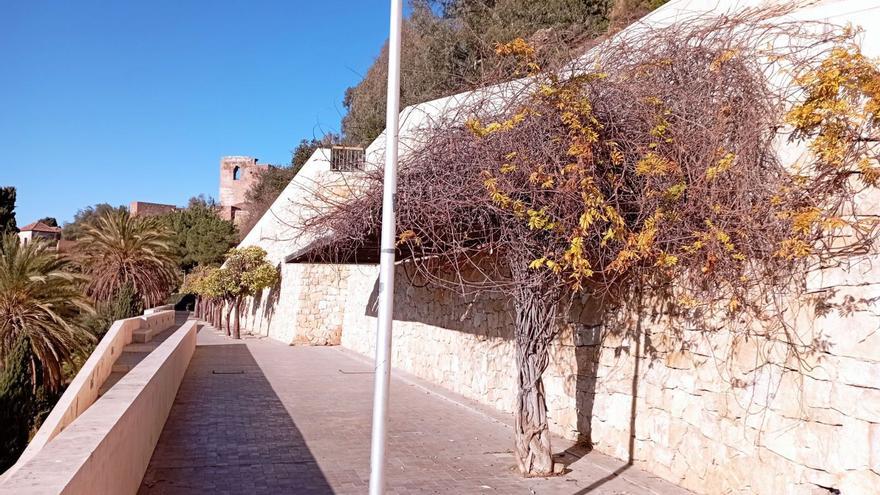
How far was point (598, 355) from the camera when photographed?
824cm

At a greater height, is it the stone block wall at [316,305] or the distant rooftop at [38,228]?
the distant rooftop at [38,228]

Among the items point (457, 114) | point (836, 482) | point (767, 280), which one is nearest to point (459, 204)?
point (457, 114)

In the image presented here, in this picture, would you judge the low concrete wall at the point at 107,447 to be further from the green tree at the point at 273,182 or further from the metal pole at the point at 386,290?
the green tree at the point at 273,182

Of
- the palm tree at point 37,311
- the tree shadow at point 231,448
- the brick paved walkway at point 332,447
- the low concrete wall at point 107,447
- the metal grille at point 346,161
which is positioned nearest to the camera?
the low concrete wall at point 107,447

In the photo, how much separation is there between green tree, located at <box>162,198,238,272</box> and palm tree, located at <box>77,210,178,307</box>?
65.5ft

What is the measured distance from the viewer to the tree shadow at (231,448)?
6.64 meters

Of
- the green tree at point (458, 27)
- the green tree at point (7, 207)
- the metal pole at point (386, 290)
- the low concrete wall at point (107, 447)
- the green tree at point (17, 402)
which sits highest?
the green tree at point (458, 27)

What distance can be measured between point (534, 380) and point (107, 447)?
390cm

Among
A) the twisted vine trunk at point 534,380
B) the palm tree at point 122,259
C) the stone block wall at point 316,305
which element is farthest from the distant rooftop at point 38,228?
the twisted vine trunk at point 534,380

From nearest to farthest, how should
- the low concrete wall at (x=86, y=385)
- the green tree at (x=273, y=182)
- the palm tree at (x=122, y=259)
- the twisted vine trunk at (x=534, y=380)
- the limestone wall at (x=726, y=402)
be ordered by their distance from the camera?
the limestone wall at (x=726, y=402), the twisted vine trunk at (x=534, y=380), the low concrete wall at (x=86, y=385), the palm tree at (x=122, y=259), the green tree at (x=273, y=182)

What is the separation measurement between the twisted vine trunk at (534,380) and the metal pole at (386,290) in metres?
2.47

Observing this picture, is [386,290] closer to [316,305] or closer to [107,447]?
[107,447]

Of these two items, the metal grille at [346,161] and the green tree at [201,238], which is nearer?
the metal grille at [346,161]

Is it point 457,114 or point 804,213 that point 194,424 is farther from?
point 804,213
